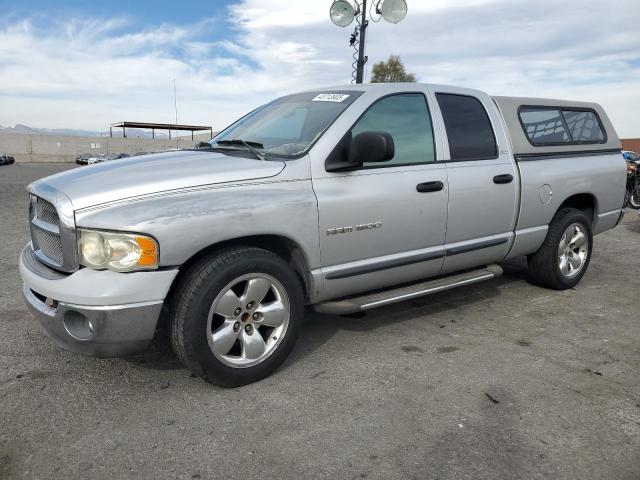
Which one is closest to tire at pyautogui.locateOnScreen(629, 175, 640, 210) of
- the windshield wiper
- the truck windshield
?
the truck windshield

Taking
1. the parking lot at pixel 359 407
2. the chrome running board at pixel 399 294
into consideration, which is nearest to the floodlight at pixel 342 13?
the chrome running board at pixel 399 294

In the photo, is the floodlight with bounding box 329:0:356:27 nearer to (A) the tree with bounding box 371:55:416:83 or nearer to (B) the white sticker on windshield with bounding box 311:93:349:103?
(B) the white sticker on windshield with bounding box 311:93:349:103

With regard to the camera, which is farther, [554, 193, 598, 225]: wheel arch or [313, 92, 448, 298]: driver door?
[554, 193, 598, 225]: wheel arch

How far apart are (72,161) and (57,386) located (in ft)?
189

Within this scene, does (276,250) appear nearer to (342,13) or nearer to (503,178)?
(503,178)

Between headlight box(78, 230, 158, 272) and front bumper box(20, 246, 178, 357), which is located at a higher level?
headlight box(78, 230, 158, 272)

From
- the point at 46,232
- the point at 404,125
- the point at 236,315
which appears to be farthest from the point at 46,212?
the point at 404,125

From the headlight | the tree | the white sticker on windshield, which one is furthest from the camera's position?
the tree

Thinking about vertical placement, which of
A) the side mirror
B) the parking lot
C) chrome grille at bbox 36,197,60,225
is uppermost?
the side mirror

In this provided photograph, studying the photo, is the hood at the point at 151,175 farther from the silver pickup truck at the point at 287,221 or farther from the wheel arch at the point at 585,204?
the wheel arch at the point at 585,204

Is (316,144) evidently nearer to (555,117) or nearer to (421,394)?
(421,394)

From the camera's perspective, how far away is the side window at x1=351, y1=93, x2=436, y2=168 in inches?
140

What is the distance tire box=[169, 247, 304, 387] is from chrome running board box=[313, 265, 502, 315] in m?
0.27

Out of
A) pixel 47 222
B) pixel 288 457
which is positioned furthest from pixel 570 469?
pixel 47 222
